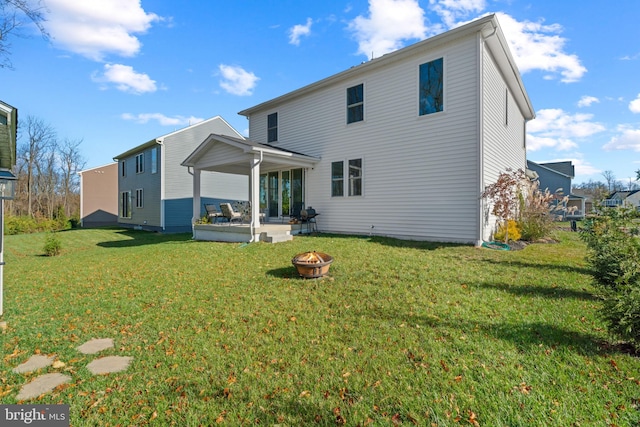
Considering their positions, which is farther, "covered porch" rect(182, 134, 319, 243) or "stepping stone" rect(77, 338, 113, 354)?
"covered porch" rect(182, 134, 319, 243)

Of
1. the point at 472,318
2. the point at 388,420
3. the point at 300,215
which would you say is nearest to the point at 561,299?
the point at 472,318

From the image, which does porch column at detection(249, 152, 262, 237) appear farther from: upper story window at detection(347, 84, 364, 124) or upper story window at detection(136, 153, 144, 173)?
upper story window at detection(136, 153, 144, 173)

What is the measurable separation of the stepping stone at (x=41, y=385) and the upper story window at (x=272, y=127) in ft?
40.5

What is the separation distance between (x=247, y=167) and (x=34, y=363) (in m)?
10.2

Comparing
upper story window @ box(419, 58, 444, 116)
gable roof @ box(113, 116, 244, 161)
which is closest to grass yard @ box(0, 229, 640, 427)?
upper story window @ box(419, 58, 444, 116)

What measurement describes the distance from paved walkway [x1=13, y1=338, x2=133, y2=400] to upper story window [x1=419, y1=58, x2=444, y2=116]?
9529 mm

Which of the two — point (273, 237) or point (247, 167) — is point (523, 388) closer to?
point (273, 237)

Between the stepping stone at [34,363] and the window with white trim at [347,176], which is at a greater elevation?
the window with white trim at [347,176]

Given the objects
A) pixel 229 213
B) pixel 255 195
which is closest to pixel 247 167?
pixel 229 213

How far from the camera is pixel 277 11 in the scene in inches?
458

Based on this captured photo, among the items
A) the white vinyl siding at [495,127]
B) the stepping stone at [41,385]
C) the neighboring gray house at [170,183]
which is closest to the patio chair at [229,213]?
the neighboring gray house at [170,183]

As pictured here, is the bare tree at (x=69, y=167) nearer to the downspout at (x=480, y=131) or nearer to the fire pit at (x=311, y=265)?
the fire pit at (x=311, y=265)

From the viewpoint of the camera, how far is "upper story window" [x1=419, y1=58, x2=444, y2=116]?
920 cm

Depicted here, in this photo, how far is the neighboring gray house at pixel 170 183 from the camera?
1783cm
